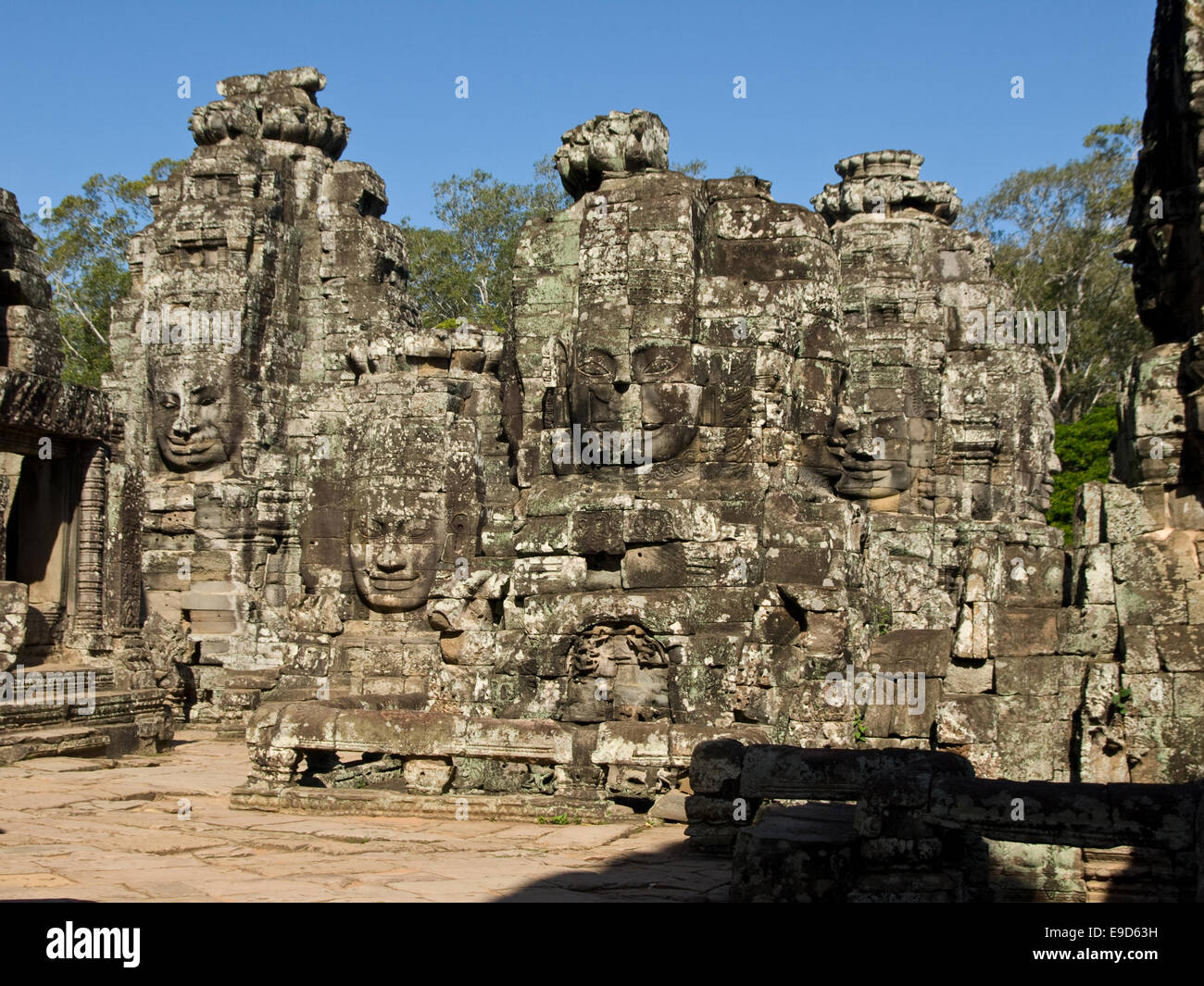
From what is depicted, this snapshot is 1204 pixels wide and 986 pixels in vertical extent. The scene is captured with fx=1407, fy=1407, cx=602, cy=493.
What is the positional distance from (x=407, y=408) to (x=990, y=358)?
1024 centimetres

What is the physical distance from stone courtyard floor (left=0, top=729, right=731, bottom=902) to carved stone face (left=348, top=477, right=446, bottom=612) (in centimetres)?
623

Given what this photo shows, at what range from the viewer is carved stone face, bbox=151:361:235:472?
2122 centimetres

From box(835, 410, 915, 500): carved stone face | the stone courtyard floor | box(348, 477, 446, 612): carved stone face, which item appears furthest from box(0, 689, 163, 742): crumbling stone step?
box(835, 410, 915, 500): carved stone face

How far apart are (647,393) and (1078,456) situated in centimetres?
2174

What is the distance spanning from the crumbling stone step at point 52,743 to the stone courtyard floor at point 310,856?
2018 millimetres

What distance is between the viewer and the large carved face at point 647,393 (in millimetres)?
12891

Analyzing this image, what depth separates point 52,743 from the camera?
1366 centimetres

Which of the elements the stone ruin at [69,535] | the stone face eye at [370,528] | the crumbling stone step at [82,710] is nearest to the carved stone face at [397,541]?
the stone face eye at [370,528]

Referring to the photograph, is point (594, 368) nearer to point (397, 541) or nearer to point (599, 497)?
point (599, 497)

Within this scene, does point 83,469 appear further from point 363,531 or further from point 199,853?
point 199,853

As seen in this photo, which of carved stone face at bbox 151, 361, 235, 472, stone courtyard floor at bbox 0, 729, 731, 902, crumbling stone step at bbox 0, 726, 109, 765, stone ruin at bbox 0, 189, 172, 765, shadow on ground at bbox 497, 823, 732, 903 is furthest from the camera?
carved stone face at bbox 151, 361, 235, 472

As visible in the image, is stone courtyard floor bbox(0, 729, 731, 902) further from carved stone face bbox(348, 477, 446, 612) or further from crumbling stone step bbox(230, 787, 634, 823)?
carved stone face bbox(348, 477, 446, 612)

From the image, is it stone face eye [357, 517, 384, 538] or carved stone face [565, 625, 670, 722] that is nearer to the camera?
carved stone face [565, 625, 670, 722]

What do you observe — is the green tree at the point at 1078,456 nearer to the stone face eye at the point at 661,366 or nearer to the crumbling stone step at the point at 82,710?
the stone face eye at the point at 661,366
